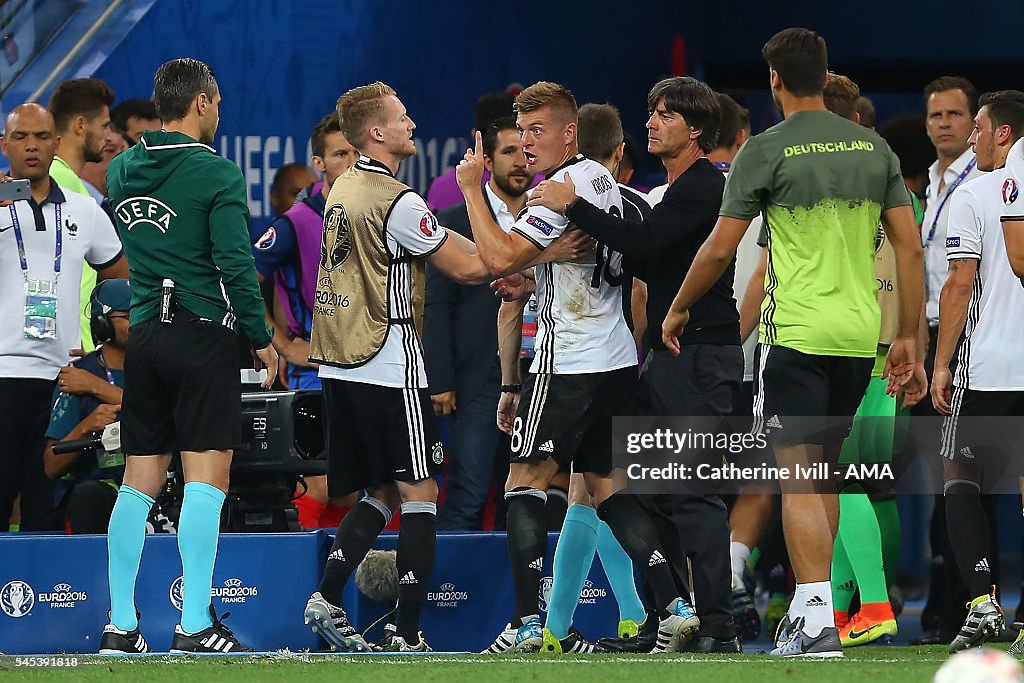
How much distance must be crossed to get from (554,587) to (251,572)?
4.09ft

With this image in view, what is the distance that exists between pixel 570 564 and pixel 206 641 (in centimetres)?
134

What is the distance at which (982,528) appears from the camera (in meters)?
7.17

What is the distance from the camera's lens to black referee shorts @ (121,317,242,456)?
22.4 feet

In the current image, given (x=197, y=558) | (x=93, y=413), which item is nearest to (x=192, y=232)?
(x=197, y=558)

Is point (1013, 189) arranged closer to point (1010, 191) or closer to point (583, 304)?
point (1010, 191)

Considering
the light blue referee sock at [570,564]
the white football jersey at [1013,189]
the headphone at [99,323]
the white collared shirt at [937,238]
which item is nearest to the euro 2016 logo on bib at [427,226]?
the light blue referee sock at [570,564]

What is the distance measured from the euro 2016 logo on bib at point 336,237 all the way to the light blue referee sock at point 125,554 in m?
1.14

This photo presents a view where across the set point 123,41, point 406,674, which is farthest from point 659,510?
point 123,41

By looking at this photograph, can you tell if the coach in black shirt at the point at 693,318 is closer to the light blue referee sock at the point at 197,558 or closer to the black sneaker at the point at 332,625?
the black sneaker at the point at 332,625

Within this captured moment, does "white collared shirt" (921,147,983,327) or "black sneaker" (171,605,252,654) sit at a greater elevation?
"white collared shirt" (921,147,983,327)

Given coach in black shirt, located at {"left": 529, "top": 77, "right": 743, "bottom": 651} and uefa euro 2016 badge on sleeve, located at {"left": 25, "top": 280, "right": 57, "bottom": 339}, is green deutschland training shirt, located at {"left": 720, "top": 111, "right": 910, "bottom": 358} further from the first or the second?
uefa euro 2016 badge on sleeve, located at {"left": 25, "top": 280, "right": 57, "bottom": 339}

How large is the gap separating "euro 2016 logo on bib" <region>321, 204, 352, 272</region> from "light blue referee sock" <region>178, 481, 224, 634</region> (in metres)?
1.02

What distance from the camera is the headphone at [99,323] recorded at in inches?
318

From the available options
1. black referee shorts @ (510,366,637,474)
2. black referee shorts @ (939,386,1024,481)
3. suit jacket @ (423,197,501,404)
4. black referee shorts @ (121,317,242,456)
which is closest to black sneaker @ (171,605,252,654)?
black referee shorts @ (121,317,242,456)
